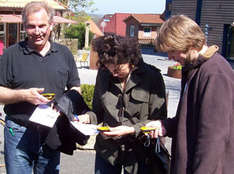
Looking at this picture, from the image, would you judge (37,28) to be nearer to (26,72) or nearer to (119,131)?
(26,72)

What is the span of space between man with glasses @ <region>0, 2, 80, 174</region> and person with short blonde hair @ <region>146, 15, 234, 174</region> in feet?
3.42

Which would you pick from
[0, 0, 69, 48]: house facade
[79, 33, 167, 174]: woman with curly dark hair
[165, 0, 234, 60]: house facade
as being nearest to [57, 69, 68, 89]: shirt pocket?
[79, 33, 167, 174]: woman with curly dark hair

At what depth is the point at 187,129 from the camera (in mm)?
2150

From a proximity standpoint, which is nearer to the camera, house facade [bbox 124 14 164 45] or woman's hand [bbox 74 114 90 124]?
woman's hand [bbox 74 114 90 124]

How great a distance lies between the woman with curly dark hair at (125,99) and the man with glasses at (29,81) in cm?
43

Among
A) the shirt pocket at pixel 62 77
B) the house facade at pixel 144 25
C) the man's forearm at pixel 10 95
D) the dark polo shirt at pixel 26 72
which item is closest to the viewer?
the man's forearm at pixel 10 95

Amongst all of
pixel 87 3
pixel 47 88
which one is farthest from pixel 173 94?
pixel 87 3

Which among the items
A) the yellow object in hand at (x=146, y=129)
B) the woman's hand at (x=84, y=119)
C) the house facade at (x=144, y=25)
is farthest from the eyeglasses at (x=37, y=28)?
the house facade at (x=144, y=25)

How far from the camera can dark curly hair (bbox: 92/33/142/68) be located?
2512 millimetres

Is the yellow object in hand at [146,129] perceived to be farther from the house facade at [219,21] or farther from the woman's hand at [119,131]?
the house facade at [219,21]

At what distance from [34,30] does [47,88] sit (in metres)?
0.49

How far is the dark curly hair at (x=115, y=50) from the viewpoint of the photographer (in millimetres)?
2512

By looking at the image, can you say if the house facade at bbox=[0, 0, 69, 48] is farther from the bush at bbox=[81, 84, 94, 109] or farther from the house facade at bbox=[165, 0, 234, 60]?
the house facade at bbox=[165, 0, 234, 60]

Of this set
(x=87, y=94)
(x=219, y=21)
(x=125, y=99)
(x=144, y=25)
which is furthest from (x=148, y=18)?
(x=125, y=99)
